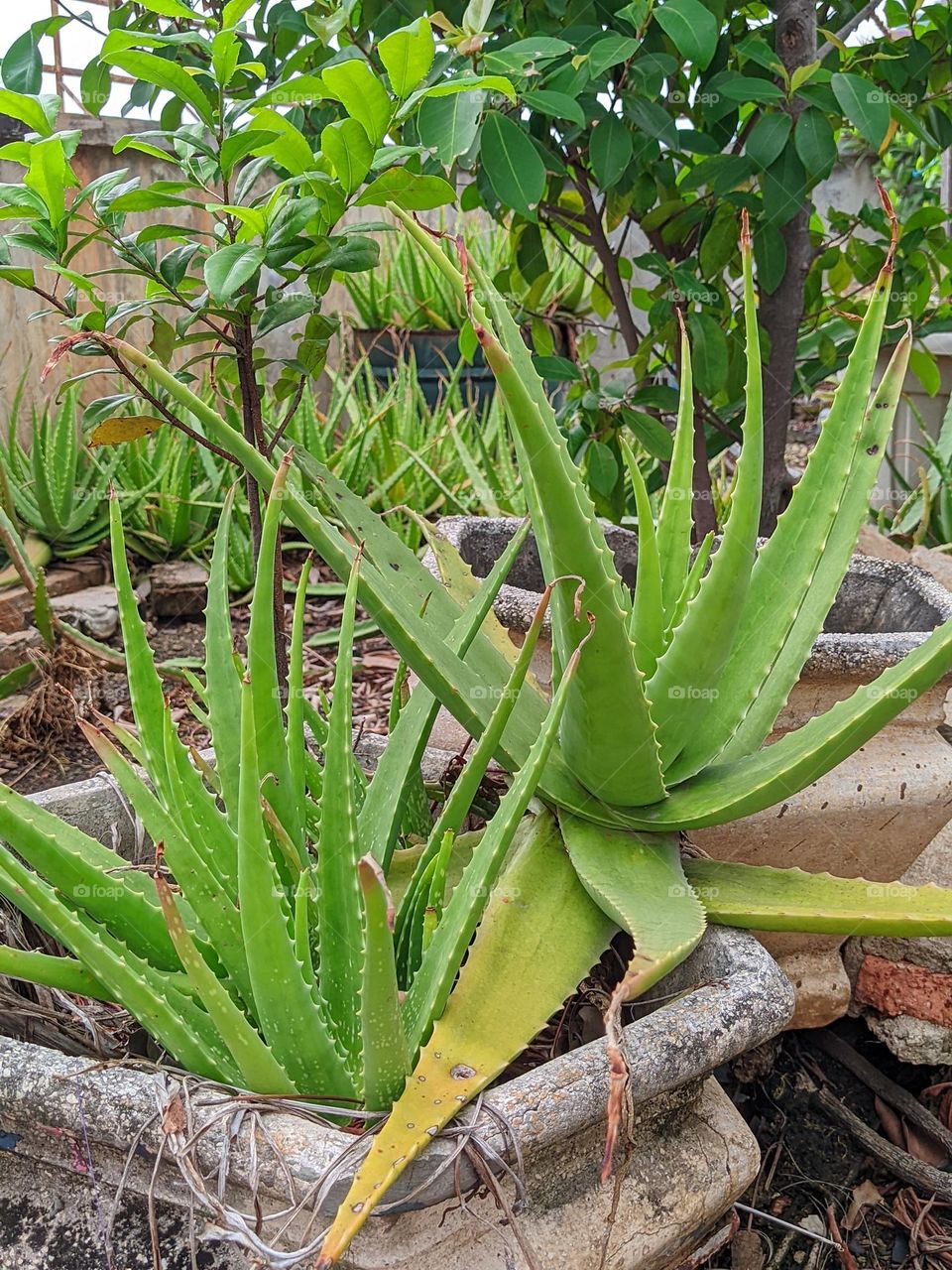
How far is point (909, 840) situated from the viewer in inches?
44.7

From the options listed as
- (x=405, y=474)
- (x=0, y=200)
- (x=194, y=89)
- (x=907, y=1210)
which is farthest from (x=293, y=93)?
(x=405, y=474)

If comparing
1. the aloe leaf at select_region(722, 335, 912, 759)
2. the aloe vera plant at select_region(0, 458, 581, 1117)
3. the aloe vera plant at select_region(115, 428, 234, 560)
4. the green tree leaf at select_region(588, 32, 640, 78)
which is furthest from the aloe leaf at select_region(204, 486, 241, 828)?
the aloe vera plant at select_region(115, 428, 234, 560)

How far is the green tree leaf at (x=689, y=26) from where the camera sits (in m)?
1.18

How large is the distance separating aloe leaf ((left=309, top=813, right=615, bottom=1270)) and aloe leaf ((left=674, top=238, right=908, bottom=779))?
17 cm

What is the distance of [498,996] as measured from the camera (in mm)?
728

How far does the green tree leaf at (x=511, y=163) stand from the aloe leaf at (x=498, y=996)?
71 cm

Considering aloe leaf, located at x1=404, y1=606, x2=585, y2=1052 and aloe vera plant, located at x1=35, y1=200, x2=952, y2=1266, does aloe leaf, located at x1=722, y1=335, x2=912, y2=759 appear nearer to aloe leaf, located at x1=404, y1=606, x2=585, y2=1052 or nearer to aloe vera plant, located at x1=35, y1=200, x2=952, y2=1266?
aloe vera plant, located at x1=35, y1=200, x2=952, y2=1266

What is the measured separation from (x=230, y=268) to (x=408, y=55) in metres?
0.21

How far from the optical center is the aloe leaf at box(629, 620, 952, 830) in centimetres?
82

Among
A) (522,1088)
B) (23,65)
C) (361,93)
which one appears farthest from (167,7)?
(522,1088)

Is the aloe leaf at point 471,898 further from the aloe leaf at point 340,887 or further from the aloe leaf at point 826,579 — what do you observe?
the aloe leaf at point 826,579

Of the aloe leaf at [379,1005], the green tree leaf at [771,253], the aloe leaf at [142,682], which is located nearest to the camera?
the aloe leaf at [379,1005]

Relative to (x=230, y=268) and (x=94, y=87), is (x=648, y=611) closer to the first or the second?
(x=230, y=268)

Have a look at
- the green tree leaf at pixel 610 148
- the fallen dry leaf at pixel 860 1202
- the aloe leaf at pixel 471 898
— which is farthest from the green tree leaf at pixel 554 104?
the fallen dry leaf at pixel 860 1202
